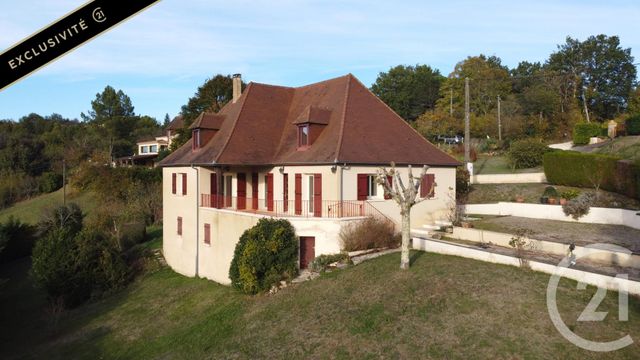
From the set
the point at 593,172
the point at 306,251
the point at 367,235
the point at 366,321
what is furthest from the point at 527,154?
the point at 366,321

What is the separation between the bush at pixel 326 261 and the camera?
2031 cm

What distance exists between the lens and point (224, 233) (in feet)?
82.9

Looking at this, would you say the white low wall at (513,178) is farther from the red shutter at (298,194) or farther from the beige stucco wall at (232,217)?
the red shutter at (298,194)

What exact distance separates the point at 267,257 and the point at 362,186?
227 inches

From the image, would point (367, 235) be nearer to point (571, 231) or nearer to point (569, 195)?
point (571, 231)

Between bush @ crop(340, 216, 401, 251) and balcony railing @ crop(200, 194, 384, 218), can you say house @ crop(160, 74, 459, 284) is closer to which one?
balcony railing @ crop(200, 194, 384, 218)

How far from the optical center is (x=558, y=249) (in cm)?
1864

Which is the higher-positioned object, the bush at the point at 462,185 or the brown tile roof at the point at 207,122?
the brown tile roof at the point at 207,122

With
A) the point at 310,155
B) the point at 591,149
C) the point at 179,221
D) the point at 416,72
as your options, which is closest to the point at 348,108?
the point at 310,155

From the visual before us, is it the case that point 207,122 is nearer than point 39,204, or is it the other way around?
point 207,122

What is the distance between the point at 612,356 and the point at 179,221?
25.4m

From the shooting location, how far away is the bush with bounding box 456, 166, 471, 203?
31703 mm

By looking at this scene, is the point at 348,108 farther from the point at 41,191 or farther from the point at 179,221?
the point at 41,191

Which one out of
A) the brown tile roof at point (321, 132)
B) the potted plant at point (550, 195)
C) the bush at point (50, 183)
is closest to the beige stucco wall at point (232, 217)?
the brown tile roof at point (321, 132)
